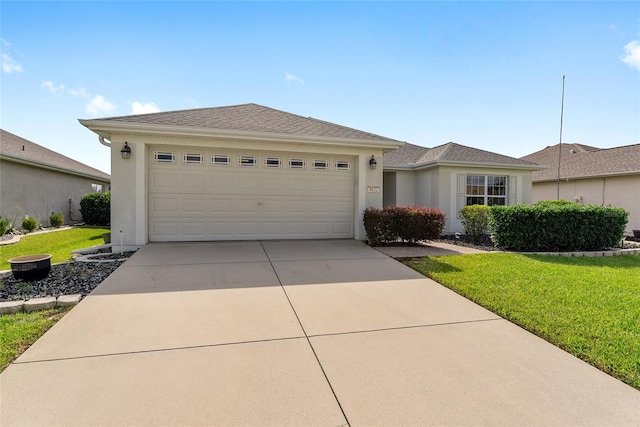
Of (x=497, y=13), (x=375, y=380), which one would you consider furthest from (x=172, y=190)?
(x=497, y=13)

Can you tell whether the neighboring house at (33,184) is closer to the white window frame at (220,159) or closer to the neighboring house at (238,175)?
the neighboring house at (238,175)

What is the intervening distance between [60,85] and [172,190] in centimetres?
444

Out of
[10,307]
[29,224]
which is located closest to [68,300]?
[10,307]

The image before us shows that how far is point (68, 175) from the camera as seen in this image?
15.0 meters

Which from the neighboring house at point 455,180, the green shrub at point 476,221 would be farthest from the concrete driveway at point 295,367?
the neighboring house at point 455,180

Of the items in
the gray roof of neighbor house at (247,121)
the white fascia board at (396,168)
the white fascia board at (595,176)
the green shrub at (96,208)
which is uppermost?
the gray roof of neighbor house at (247,121)

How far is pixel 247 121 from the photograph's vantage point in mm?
9195

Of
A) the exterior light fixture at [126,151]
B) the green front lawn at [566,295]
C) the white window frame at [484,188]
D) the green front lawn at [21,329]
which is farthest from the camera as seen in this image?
the white window frame at [484,188]

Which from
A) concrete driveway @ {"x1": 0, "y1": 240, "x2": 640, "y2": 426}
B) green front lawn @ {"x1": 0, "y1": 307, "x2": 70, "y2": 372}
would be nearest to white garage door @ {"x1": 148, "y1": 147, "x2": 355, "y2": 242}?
concrete driveway @ {"x1": 0, "y1": 240, "x2": 640, "y2": 426}

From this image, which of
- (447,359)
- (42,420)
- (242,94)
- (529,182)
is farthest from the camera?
(242,94)

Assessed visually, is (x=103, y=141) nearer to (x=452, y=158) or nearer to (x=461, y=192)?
(x=452, y=158)

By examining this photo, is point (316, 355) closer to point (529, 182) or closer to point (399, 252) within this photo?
point (399, 252)

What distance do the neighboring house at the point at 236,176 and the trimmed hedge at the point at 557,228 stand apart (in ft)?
12.1

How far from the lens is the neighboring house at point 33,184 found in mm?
10953
